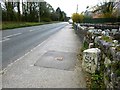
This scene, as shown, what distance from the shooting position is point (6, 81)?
17.6 ft

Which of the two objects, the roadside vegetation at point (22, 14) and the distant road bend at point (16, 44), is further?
the roadside vegetation at point (22, 14)

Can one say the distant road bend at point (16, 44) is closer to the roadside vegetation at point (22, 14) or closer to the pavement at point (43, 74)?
the pavement at point (43, 74)

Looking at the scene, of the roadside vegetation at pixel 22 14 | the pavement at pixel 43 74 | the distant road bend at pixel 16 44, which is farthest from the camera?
the roadside vegetation at pixel 22 14

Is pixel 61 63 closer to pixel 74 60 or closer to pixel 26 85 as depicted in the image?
pixel 74 60

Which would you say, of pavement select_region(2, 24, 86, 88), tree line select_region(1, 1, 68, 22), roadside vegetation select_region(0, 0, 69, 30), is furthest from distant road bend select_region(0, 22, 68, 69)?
tree line select_region(1, 1, 68, 22)

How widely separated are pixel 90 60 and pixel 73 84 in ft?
3.64

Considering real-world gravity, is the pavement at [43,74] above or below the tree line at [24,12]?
below

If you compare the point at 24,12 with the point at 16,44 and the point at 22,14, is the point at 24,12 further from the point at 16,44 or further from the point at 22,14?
the point at 16,44

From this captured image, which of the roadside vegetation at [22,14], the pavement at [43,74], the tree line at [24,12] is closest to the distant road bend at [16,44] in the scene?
the pavement at [43,74]

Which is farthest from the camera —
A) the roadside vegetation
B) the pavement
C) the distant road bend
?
the roadside vegetation

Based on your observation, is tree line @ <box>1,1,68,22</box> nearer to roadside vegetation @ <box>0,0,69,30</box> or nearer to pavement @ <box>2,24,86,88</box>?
roadside vegetation @ <box>0,0,69,30</box>

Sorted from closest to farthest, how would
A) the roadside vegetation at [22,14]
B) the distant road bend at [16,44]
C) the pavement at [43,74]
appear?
1. the pavement at [43,74]
2. the distant road bend at [16,44]
3. the roadside vegetation at [22,14]

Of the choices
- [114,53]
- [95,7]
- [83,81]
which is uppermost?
[95,7]

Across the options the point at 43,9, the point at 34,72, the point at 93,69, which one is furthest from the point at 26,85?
the point at 43,9
